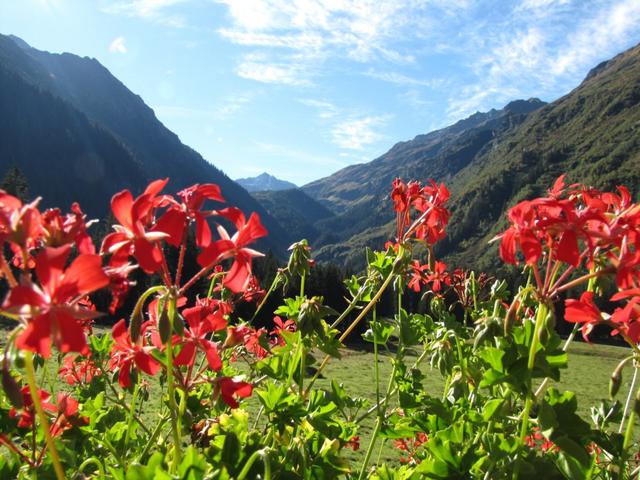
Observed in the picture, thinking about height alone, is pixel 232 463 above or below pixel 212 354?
below

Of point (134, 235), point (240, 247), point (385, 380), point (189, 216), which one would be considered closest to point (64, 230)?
point (134, 235)

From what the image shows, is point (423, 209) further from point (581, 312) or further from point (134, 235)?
point (134, 235)

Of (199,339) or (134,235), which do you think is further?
(199,339)

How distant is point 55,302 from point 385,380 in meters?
33.1

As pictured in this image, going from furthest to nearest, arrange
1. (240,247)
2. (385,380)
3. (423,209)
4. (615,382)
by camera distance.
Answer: (385,380) → (423,209) → (615,382) → (240,247)

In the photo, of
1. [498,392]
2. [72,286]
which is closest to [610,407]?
[498,392]

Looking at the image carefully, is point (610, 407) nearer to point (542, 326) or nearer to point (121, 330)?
point (542, 326)

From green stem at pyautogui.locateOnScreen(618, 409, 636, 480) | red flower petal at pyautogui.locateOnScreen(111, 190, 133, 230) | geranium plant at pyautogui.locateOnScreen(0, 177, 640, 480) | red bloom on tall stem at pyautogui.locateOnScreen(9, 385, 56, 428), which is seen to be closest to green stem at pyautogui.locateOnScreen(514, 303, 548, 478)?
geranium plant at pyautogui.locateOnScreen(0, 177, 640, 480)

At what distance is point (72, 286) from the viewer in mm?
1142

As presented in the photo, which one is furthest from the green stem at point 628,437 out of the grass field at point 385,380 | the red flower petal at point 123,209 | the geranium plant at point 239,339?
the grass field at point 385,380

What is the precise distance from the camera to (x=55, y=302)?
1.12 metres

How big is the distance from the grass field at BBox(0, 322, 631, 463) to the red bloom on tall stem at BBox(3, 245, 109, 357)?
15.2m

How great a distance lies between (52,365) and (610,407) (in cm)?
2686

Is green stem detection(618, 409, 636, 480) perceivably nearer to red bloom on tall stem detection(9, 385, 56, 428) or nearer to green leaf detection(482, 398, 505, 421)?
green leaf detection(482, 398, 505, 421)
